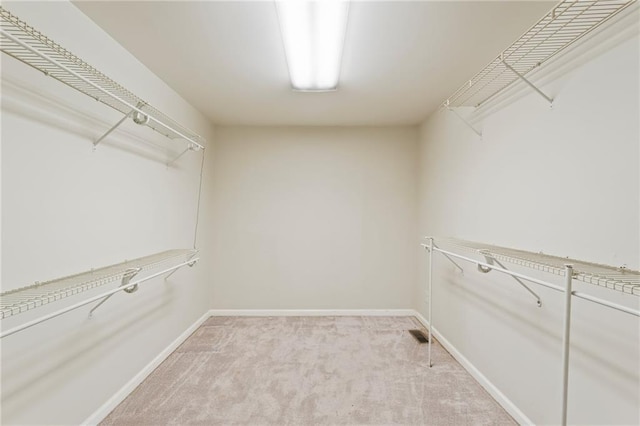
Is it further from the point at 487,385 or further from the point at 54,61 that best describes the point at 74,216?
the point at 487,385

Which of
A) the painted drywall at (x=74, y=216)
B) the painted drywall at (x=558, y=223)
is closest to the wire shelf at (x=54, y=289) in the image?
the painted drywall at (x=74, y=216)

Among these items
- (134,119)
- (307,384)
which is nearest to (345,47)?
(134,119)

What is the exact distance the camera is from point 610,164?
121cm

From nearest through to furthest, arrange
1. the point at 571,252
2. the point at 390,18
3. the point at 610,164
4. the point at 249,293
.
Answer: the point at 610,164 < the point at 571,252 < the point at 390,18 < the point at 249,293

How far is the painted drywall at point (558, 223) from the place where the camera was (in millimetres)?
1153

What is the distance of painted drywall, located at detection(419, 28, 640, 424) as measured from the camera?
115cm

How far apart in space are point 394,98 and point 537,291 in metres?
1.86

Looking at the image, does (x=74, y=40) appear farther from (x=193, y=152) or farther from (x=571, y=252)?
(x=571, y=252)

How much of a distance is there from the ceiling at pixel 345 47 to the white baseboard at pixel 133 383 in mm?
2211

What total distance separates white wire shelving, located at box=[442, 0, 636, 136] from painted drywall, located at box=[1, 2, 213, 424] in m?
2.13

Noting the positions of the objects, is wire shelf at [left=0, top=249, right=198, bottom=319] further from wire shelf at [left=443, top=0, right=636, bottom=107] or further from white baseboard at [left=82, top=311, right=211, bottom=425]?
wire shelf at [left=443, top=0, right=636, bottom=107]

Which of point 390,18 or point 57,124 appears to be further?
point 390,18

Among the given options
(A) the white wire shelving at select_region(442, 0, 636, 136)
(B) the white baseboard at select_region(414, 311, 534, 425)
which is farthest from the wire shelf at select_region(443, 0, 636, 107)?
(B) the white baseboard at select_region(414, 311, 534, 425)

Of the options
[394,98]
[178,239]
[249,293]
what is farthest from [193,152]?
[394,98]
